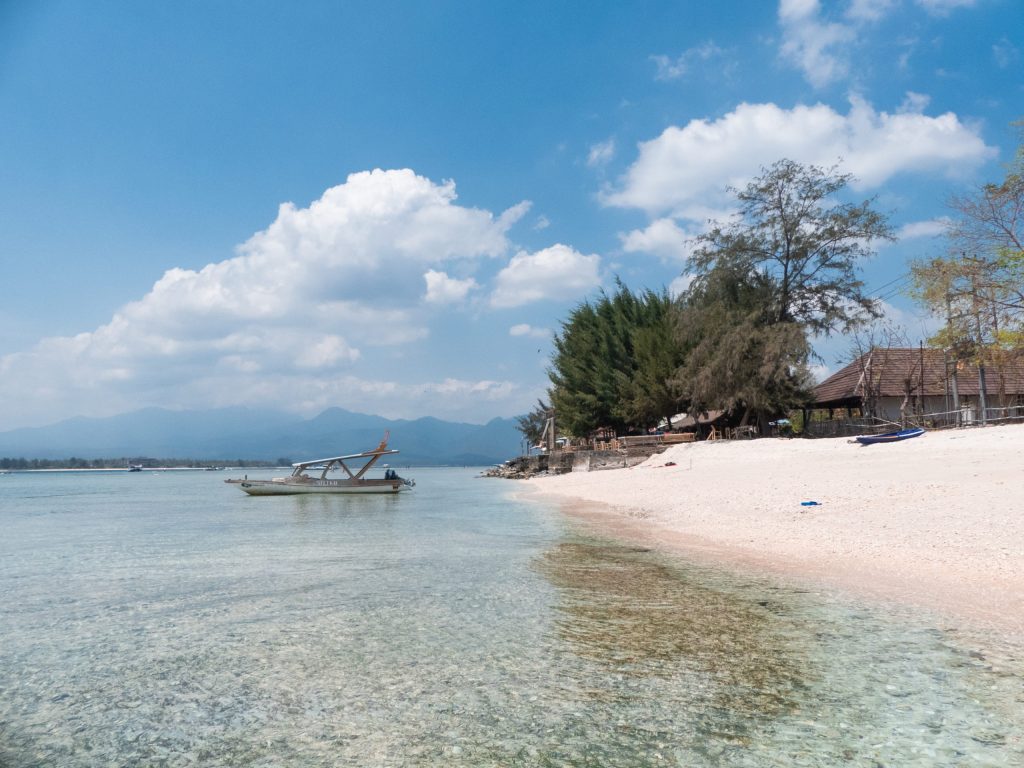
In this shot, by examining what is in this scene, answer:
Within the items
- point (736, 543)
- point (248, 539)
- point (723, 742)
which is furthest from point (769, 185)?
point (723, 742)

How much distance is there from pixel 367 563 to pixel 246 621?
16.4ft

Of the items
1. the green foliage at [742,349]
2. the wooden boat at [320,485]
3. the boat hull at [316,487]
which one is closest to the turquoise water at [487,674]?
the green foliage at [742,349]

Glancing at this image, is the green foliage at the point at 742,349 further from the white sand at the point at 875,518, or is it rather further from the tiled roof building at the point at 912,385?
the white sand at the point at 875,518

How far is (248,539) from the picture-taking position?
19.0 metres

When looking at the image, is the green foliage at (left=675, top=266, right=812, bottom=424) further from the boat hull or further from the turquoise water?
the turquoise water

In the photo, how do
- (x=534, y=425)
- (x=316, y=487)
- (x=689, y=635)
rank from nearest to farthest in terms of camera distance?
1. (x=689, y=635)
2. (x=316, y=487)
3. (x=534, y=425)

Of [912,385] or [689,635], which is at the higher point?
[912,385]

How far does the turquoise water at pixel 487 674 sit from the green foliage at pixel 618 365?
3487 centimetres

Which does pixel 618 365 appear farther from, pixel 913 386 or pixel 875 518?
pixel 875 518

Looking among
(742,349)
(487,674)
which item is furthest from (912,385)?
(487,674)

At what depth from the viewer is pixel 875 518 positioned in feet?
45.9

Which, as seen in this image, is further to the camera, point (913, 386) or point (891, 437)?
point (913, 386)

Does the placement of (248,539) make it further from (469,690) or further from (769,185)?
(769,185)

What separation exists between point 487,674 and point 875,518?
36.0ft
